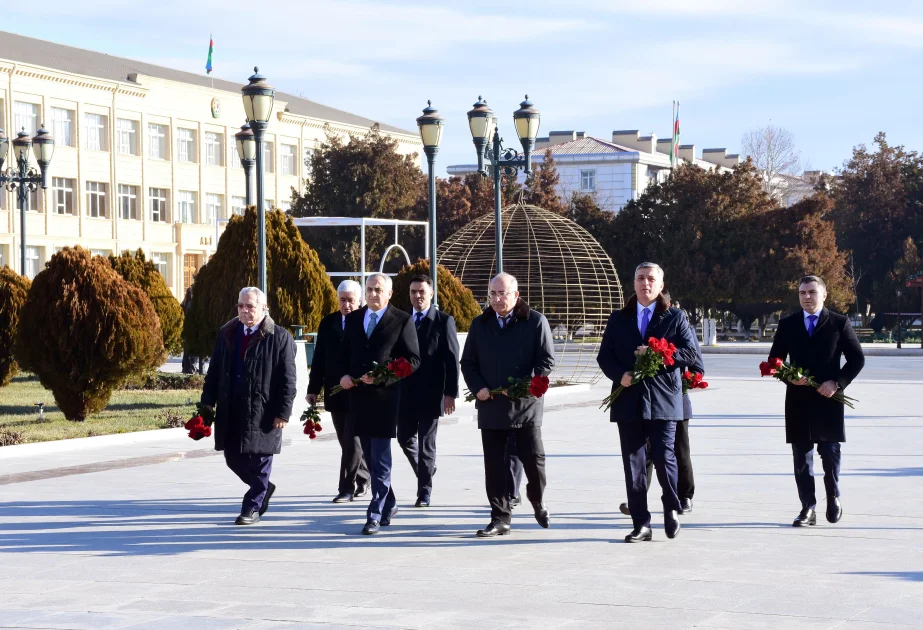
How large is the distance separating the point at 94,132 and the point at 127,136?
230cm

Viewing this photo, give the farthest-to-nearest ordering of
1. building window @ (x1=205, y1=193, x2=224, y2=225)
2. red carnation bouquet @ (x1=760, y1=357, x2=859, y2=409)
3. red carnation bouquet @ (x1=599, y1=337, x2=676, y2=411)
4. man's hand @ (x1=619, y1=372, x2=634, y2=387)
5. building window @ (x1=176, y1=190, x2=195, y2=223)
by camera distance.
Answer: building window @ (x1=205, y1=193, x2=224, y2=225), building window @ (x1=176, y1=190, x2=195, y2=223), red carnation bouquet @ (x1=760, y1=357, x2=859, y2=409), man's hand @ (x1=619, y1=372, x2=634, y2=387), red carnation bouquet @ (x1=599, y1=337, x2=676, y2=411)

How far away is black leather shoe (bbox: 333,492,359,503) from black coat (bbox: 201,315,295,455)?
3.33 feet

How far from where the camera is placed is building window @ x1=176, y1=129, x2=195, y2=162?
6156 cm

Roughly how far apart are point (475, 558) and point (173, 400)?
43.2 ft

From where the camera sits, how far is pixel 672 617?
20.4 ft

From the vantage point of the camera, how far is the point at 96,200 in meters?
57.5

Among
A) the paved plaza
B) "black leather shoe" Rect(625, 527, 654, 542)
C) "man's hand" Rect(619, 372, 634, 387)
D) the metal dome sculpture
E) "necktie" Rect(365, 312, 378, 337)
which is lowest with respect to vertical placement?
the paved plaza

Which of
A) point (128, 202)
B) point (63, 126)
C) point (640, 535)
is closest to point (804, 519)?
point (640, 535)

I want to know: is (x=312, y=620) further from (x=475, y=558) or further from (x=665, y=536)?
(x=665, y=536)

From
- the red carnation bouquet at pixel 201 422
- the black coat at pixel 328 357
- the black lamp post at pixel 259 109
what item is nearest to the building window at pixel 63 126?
the black lamp post at pixel 259 109

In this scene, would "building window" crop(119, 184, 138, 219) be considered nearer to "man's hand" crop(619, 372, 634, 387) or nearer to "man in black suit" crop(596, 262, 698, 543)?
"man in black suit" crop(596, 262, 698, 543)

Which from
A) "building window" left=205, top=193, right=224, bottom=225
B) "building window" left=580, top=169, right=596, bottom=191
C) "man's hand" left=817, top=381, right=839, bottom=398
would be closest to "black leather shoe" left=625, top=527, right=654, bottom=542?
"man's hand" left=817, top=381, right=839, bottom=398

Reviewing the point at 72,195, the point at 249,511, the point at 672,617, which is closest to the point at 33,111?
the point at 72,195

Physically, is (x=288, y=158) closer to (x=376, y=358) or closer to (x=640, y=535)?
(x=376, y=358)
